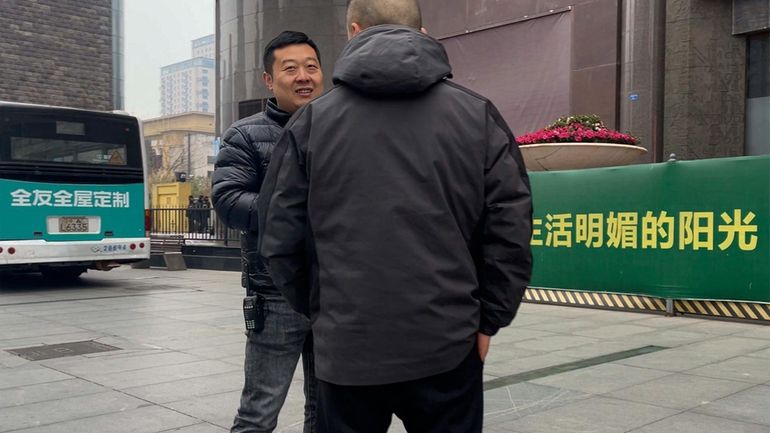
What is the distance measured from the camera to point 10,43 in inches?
981

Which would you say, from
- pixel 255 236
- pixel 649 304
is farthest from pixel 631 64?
pixel 255 236

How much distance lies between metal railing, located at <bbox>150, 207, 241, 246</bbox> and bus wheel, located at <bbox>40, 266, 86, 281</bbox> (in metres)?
4.06

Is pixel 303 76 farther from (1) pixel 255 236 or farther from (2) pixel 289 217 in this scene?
(2) pixel 289 217

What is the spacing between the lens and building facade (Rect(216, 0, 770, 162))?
14211 mm

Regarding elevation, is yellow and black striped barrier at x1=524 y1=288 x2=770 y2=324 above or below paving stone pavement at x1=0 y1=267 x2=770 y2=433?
above

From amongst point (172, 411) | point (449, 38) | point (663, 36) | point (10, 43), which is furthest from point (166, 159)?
point (172, 411)

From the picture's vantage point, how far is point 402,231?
208 cm

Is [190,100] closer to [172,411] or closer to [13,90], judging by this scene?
[13,90]

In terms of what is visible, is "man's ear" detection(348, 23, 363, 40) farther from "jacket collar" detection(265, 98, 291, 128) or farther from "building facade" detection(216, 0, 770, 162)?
"building facade" detection(216, 0, 770, 162)

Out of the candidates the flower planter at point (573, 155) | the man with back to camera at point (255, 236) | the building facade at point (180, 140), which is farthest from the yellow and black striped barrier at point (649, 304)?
the building facade at point (180, 140)

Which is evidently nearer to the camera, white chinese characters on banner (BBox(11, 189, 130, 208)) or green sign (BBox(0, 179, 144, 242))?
green sign (BBox(0, 179, 144, 242))

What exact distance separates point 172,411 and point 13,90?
23.2 m

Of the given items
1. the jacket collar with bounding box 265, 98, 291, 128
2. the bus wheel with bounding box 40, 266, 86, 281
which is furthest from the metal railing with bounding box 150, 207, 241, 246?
the jacket collar with bounding box 265, 98, 291, 128

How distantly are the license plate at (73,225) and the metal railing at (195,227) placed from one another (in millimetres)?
5350
